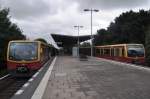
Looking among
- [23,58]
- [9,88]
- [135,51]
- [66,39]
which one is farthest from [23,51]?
[66,39]

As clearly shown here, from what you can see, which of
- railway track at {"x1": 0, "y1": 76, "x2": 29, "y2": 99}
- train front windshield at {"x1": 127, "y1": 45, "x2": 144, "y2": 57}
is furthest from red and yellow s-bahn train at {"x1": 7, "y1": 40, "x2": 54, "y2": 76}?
train front windshield at {"x1": 127, "y1": 45, "x2": 144, "y2": 57}

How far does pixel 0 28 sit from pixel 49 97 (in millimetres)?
49098

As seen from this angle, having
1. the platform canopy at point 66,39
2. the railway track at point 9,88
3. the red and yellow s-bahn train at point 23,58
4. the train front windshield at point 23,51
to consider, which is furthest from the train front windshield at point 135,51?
the platform canopy at point 66,39

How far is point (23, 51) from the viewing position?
28.1 meters

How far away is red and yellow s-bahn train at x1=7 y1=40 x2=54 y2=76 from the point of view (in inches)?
1074

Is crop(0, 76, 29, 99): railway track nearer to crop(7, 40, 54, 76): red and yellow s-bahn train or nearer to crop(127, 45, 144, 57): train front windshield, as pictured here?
crop(7, 40, 54, 76): red and yellow s-bahn train

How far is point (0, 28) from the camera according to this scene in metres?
60.0

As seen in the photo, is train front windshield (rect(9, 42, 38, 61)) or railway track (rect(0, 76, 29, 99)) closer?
railway track (rect(0, 76, 29, 99))

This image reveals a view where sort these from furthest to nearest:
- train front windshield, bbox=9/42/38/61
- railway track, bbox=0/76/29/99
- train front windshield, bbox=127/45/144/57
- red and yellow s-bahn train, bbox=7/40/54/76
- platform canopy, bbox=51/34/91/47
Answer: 1. platform canopy, bbox=51/34/91/47
2. train front windshield, bbox=127/45/144/57
3. train front windshield, bbox=9/42/38/61
4. red and yellow s-bahn train, bbox=7/40/54/76
5. railway track, bbox=0/76/29/99

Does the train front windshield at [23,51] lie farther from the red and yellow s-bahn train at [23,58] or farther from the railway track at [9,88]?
the railway track at [9,88]

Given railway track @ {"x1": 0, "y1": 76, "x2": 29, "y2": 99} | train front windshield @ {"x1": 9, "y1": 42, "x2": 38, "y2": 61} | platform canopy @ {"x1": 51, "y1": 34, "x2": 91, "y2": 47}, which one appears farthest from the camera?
platform canopy @ {"x1": 51, "y1": 34, "x2": 91, "y2": 47}

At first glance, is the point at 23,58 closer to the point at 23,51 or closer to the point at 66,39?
the point at 23,51

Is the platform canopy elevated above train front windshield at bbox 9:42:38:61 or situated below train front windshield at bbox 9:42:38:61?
above

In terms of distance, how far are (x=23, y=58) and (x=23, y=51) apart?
61 cm
